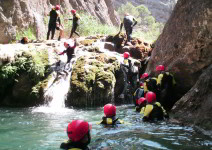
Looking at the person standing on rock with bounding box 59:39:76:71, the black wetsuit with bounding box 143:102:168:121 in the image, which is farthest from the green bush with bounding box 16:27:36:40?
the black wetsuit with bounding box 143:102:168:121

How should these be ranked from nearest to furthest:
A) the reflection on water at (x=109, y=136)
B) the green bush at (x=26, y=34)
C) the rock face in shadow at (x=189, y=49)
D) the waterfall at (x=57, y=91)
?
the reflection on water at (x=109, y=136), the rock face in shadow at (x=189, y=49), the waterfall at (x=57, y=91), the green bush at (x=26, y=34)

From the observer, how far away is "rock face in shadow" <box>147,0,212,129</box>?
7.11 m

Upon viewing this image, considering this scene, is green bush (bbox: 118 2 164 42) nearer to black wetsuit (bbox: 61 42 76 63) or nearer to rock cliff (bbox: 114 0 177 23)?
rock cliff (bbox: 114 0 177 23)

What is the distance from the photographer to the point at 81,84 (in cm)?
1109

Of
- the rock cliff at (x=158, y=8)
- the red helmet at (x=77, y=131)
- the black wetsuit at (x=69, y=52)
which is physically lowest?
the red helmet at (x=77, y=131)

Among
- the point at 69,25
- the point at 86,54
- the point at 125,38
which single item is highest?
the point at 69,25

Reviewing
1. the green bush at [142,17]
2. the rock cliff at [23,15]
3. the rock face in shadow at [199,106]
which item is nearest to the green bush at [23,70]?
the rock cliff at [23,15]

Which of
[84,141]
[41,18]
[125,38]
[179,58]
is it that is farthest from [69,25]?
[84,141]

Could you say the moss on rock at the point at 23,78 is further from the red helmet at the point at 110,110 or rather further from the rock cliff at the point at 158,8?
the rock cliff at the point at 158,8

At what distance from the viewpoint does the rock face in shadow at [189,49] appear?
711cm

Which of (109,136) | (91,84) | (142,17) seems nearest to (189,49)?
(91,84)

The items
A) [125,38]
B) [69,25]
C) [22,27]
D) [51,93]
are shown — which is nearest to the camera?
[51,93]

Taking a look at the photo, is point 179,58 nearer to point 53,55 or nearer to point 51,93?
point 51,93

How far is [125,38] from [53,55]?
4.78 m
